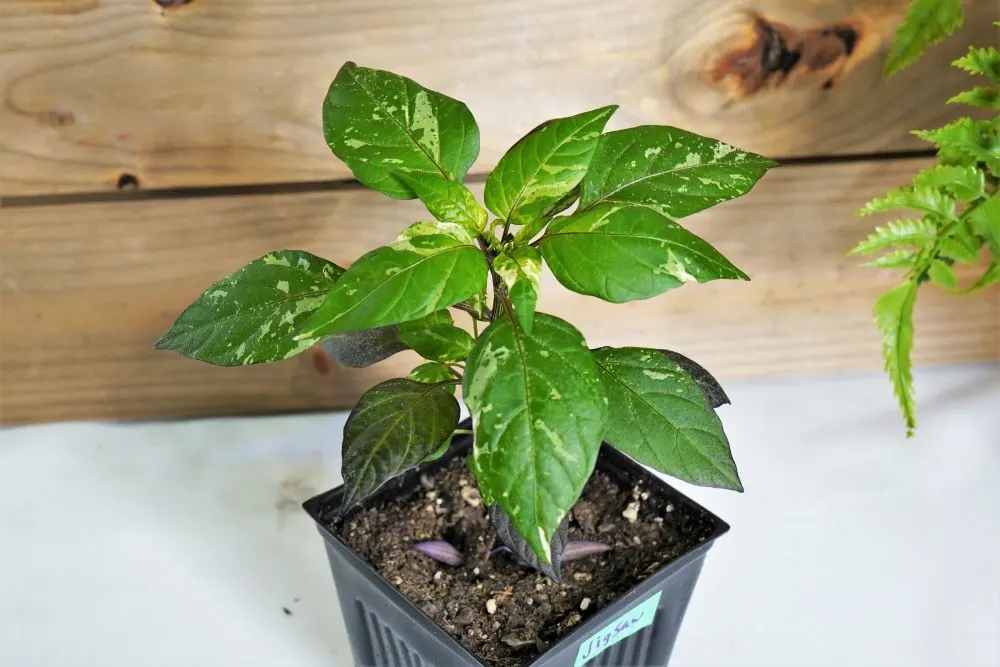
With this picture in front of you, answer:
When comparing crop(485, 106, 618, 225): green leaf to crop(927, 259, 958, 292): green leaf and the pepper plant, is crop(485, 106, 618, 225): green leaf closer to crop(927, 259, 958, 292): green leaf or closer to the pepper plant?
the pepper plant

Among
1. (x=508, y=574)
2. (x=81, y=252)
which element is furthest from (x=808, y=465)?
(x=81, y=252)

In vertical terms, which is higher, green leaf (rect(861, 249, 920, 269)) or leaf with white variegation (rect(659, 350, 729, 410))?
green leaf (rect(861, 249, 920, 269))

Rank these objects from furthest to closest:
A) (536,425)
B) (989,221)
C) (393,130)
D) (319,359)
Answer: (319,359), (989,221), (393,130), (536,425)

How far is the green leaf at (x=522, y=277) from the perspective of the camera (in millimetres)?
549

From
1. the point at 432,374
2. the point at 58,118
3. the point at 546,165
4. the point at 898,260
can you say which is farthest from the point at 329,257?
the point at 898,260

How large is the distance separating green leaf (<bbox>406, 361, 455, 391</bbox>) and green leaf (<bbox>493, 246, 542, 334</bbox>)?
148 mm

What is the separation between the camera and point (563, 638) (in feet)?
2.22

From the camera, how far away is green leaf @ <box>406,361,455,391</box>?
2.35 ft

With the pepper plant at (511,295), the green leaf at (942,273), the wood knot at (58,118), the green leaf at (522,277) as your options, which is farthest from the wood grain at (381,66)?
the green leaf at (522,277)

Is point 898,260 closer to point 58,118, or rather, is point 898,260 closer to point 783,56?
point 783,56

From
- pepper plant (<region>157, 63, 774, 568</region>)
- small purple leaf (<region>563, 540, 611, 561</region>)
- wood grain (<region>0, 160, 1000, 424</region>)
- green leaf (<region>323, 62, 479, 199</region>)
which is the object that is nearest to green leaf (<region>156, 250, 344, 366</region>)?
pepper plant (<region>157, 63, 774, 568</region>)

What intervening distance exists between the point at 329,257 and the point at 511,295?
0.62 m

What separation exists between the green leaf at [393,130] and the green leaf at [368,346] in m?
0.15

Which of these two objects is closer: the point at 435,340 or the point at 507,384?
the point at 507,384
